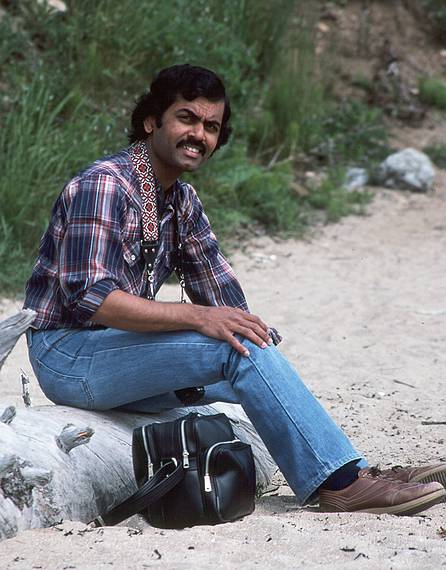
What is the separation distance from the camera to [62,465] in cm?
308

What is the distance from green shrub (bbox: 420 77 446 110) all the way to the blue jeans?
283 inches

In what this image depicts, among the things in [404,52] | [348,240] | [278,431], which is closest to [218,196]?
[348,240]

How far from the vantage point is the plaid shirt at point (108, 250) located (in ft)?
10.5

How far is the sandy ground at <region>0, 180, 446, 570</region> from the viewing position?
108 inches

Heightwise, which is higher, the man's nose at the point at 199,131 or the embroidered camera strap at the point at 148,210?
the man's nose at the point at 199,131

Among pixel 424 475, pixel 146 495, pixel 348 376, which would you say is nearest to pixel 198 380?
pixel 146 495

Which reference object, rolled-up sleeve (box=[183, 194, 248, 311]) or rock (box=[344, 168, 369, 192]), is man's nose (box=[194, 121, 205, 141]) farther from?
rock (box=[344, 168, 369, 192])

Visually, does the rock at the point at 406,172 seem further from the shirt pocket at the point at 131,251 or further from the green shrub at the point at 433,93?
the shirt pocket at the point at 131,251

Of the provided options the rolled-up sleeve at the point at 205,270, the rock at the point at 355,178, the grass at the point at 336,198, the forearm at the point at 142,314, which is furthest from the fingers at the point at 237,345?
the rock at the point at 355,178

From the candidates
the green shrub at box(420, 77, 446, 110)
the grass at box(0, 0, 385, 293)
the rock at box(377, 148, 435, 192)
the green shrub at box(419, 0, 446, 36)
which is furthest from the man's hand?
the green shrub at box(419, 0, 446, 36)

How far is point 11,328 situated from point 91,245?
343 mm

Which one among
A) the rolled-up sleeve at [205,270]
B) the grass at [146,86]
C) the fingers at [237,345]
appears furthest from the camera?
the grass at [146,86]

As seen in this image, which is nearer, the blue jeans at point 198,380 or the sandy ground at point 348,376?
the sandy ground at point 348,376

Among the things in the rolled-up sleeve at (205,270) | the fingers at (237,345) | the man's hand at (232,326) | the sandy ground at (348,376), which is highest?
the rolled-up sleeve at (205,270)
